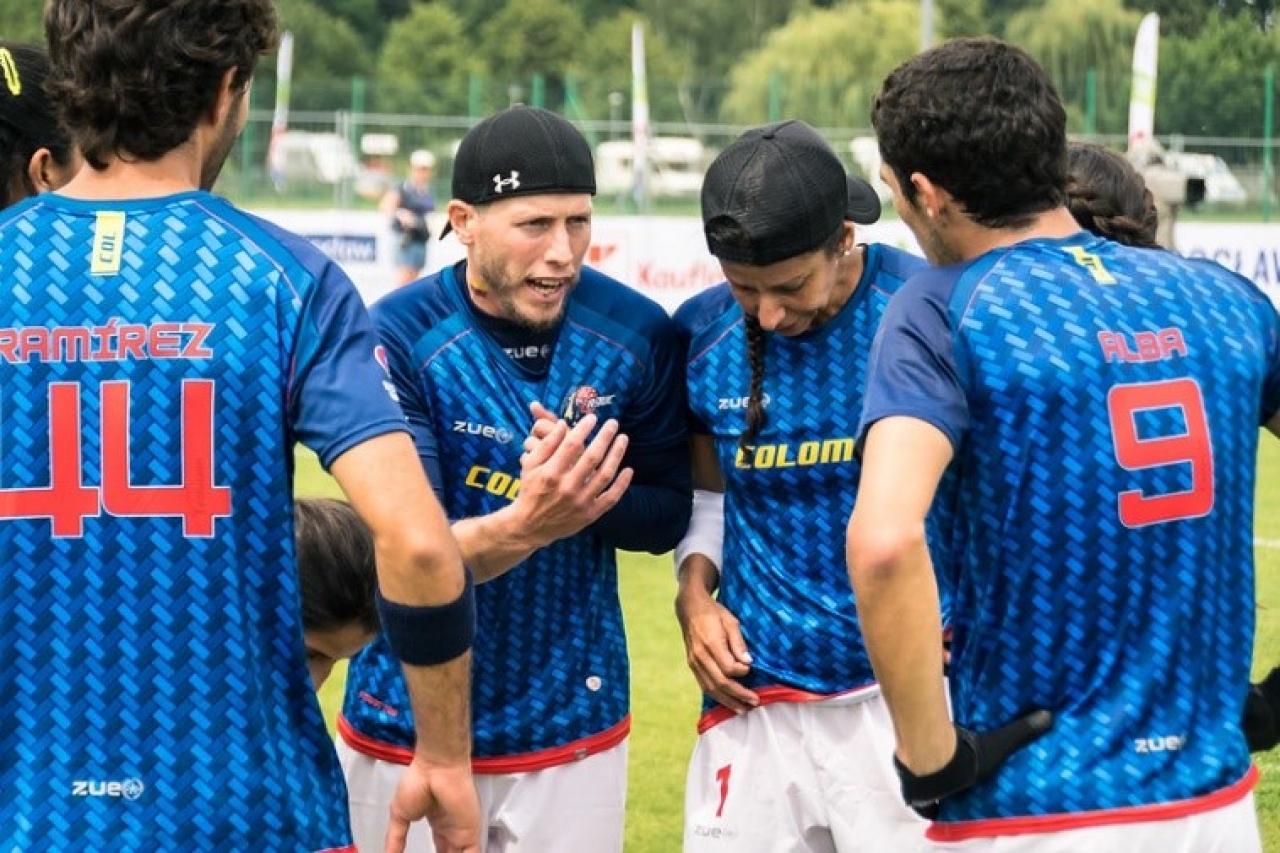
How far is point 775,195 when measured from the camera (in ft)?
14.0

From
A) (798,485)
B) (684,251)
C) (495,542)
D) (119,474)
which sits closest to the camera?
(119,474)

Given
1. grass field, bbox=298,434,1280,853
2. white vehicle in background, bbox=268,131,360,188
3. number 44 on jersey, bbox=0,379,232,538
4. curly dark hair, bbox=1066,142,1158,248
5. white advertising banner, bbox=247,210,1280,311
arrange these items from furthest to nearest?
white vehicle in background, bbox=268,131,360,188 < white advertising banner, bbox=247,210,1280,311 < grass field, bbox=298,434,1280,853 < curly dark hair, bbox=1066,142,1158,248 < number 44 on jersey, bbox=0,379,232,538

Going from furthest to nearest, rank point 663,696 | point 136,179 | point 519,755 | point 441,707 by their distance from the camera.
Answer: point 663,696, point 519,755, point 441,707, point 136,179

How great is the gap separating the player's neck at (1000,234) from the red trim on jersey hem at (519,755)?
1833 millimetres

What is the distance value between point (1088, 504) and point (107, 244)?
1.64 metres

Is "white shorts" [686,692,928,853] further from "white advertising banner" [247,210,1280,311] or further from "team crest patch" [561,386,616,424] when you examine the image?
"white advertising banner" [247,210,1280,311]

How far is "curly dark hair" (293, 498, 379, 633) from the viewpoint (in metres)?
3.89

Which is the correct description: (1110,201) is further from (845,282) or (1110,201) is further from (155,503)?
(155,503)

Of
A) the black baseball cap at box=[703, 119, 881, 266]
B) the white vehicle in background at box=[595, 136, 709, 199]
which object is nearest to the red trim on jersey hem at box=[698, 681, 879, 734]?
the black baseball cap at box=[703, 119, 881, 266]

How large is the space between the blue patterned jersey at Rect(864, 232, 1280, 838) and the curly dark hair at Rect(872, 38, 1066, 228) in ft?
0.44

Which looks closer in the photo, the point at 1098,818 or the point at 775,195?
the point at 1098,818

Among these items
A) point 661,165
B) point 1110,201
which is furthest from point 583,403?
point 661,165

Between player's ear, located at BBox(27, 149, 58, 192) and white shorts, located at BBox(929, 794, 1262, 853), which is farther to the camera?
player's ear, located at BBox(27, 149, 58, 192)

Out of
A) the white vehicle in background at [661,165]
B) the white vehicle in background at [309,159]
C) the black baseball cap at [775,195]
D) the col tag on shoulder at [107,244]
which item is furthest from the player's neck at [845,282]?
→ the white vehicle in background at [309,159]
